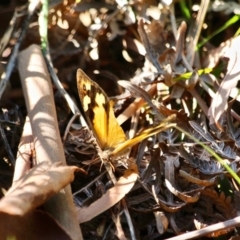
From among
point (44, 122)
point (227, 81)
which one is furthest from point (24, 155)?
point (227, 81)

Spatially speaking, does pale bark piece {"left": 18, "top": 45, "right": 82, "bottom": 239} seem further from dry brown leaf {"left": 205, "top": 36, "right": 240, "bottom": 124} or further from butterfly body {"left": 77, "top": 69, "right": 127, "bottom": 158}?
dry brown leaf {"left": 205, "top": 36, "right": 240, "bottom": 124}

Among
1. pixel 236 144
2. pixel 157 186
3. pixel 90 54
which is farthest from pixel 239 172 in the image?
pixel 90 54

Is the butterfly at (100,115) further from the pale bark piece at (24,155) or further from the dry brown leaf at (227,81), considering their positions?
the dry brown leaf at (227,81)

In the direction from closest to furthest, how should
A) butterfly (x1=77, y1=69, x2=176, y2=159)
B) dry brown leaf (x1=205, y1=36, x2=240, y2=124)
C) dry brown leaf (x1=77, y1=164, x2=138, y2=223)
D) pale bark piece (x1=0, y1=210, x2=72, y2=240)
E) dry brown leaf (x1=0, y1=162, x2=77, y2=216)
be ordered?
dry brown leaf (x1=0, y1=162, x2=77, y2=216) → pale bark piece (x1=0, y1=210, x2=72, y2=240) → dry brown leaf (x1=77, y1=164, x2=138, y2=223) → butterfly (x1=77, y1=69, x2=176, y2=159) → dry brown leaf (x1=205, y1=36, x2=240, y2=124)

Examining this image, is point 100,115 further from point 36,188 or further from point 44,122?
point 36,188

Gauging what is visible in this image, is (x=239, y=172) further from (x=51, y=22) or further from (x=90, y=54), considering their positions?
(x=51, y=22)

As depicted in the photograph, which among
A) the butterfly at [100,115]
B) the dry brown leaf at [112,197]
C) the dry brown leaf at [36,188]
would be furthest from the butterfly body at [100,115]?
the dry brown leaf at [36,188]

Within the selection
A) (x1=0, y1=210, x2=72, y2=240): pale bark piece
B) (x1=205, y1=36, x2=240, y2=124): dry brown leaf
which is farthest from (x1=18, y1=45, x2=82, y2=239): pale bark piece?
(x1=205, y1=36, x2=240, y2=124): dry brown leaf

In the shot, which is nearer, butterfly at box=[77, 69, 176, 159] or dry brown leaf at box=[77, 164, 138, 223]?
dry brown leaf at box=[77, 164, 138, 223]
